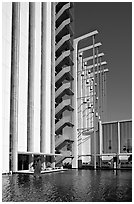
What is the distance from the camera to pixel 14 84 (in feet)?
95.6

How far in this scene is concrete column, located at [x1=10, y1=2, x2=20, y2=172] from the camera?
28641 millimetres

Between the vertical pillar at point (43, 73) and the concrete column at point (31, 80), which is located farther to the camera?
the vertical pillar at point (43, 73)

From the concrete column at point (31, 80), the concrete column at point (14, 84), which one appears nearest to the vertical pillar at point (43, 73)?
the concrete column at point (31, 80)

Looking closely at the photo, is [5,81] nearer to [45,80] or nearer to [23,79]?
[23,79]

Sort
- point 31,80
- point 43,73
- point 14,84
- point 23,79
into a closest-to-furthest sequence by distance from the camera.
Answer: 1. point 14,84
2. point 23,79
3. point 31,80
4. point 43,73

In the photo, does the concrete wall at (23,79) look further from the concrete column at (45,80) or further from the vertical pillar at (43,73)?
the vertical pillar at (43,73)

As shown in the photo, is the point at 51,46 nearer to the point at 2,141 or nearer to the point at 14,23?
the point at 14,23

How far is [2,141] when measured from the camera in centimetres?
2645

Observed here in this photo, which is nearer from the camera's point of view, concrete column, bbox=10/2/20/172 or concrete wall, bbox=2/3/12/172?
concrete wall, bbox=2/3/12/172

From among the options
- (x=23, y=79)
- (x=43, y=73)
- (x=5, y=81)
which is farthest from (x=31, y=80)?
(x=5, y=81)

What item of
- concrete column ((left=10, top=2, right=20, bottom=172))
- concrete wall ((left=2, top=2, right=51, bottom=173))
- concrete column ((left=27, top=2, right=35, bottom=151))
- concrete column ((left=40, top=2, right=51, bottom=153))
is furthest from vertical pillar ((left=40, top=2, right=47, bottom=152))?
concrete column ((left=10, top=2, right=20, bottom=172))

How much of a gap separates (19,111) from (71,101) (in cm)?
1804

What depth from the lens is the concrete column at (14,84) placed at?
28641 millimetres

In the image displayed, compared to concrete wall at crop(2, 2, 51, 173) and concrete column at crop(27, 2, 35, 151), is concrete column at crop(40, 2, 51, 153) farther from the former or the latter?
concrete column at crop(27, 2, 35, 151)
